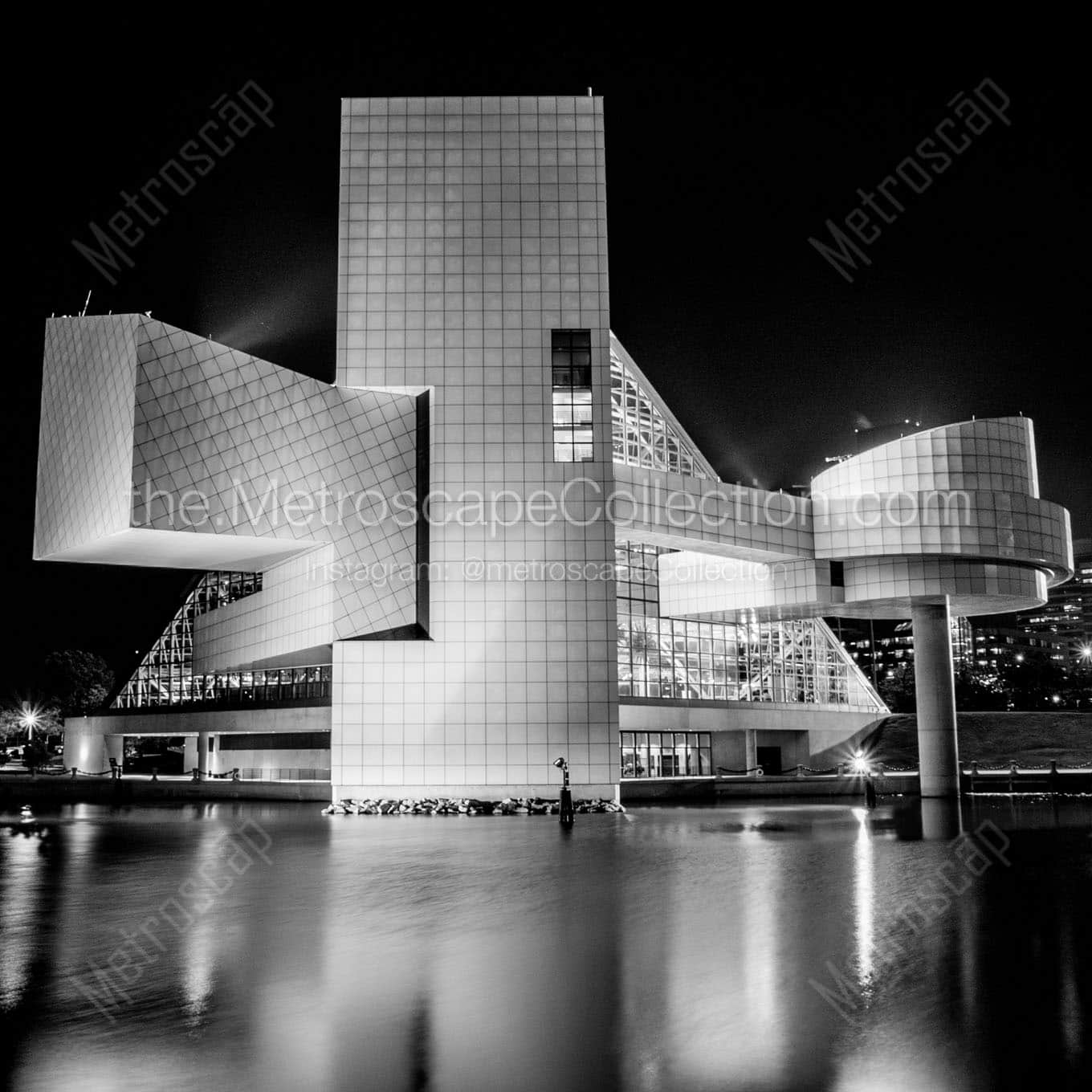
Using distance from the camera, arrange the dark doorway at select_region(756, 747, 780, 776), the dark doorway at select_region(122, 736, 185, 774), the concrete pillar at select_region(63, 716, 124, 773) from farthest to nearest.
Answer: the dark doorway at select_region(122, 736, 185, 774) < the concrete pillar at select_region(63, 716, 124, 773) < the dark doorway at select_region(756, 747, 780, 776)

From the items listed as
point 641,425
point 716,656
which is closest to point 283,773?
point 716,656

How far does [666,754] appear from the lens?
57812 mm

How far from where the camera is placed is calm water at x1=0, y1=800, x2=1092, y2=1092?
312 inches

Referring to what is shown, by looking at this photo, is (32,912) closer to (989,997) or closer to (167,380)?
(989,997)

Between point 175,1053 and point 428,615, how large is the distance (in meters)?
31.4

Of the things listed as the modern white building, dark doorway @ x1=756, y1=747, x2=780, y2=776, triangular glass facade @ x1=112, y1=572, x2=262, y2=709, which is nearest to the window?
dark doorway @ x1=756, y1=747, x2=780, y2=776

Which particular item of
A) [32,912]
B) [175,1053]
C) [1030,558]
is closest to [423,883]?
[32,912]

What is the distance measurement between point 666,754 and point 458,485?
2453 cm

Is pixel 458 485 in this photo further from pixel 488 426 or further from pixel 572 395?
pixel 572 395

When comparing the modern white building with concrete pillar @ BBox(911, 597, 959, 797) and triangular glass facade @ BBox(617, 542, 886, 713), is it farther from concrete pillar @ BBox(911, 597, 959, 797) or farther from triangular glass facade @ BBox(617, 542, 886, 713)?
triangular glass facade @ BBox(617, 542, 886, 713)

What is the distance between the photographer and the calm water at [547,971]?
7.92 metres

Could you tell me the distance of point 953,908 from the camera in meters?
15.1

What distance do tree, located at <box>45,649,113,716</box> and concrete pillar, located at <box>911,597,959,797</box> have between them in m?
70.1

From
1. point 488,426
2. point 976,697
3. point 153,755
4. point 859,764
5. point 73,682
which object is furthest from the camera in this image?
point 73,682
